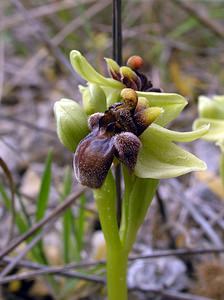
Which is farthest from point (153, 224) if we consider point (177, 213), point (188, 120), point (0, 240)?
point (188, 120)

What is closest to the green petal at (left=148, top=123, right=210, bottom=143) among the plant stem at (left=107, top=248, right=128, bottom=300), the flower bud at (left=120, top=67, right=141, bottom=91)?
the flower bud at (left=120, top=67, right=141, bottom=91)

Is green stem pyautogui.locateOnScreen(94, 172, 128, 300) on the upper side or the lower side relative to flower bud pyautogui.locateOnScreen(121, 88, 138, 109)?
lower

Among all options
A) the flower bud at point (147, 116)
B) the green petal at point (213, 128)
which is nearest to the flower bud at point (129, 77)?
the flower bud at point (147, 116)

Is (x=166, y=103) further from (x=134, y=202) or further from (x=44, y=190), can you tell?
(x=44, y=190)

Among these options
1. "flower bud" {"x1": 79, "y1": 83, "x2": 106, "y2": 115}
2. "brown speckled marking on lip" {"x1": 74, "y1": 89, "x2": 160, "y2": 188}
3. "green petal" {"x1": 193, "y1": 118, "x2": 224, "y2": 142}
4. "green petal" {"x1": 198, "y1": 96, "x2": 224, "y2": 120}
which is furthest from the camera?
"green petal" {"x1": 198, "y1": 96, "x2": 224, "y2": 120}

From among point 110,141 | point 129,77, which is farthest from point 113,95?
point 110,141

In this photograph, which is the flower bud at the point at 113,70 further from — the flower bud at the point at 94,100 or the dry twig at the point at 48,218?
the dry twig at the point at 48,218

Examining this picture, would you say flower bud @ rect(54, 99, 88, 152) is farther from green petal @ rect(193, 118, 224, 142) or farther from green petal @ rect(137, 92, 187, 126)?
green petal @ rect(193, 118, 224, 142)
